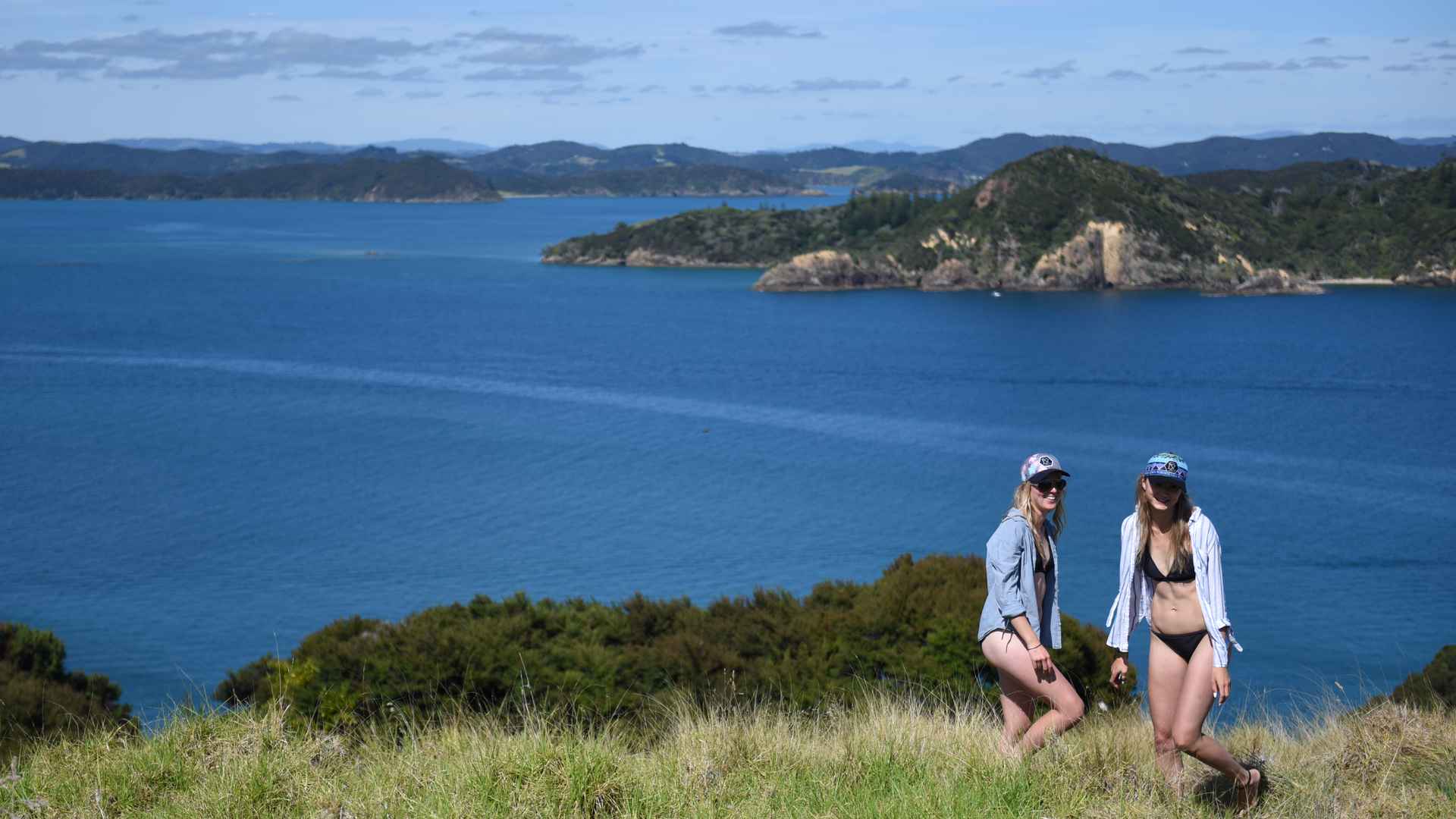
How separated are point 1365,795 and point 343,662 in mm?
8511

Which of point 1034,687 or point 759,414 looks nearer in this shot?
point 1034,687

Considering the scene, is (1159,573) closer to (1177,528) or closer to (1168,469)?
(1177,528)

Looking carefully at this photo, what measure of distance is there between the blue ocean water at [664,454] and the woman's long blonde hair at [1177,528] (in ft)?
9.80

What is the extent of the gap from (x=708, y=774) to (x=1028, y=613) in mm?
1849

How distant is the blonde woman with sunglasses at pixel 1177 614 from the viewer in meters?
6.29

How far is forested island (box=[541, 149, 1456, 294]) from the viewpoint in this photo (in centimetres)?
11050

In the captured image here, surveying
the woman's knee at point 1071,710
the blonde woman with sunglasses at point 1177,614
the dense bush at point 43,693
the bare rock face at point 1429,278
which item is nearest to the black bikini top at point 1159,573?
the blonde woman with sunglasses at point 1177,614

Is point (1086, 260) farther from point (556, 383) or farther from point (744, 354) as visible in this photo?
point (556, 383)

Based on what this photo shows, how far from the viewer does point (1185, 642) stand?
645 cm

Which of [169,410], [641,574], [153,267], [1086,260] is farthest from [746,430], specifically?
[153,267]

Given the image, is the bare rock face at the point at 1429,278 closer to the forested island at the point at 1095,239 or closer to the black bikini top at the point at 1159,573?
the forested island at the point at 1095,239

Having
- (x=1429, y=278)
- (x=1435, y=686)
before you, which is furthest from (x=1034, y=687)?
(x=1429, y=278)

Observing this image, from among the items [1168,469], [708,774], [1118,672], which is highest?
[1168,469]

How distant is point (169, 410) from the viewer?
54.7 meters
